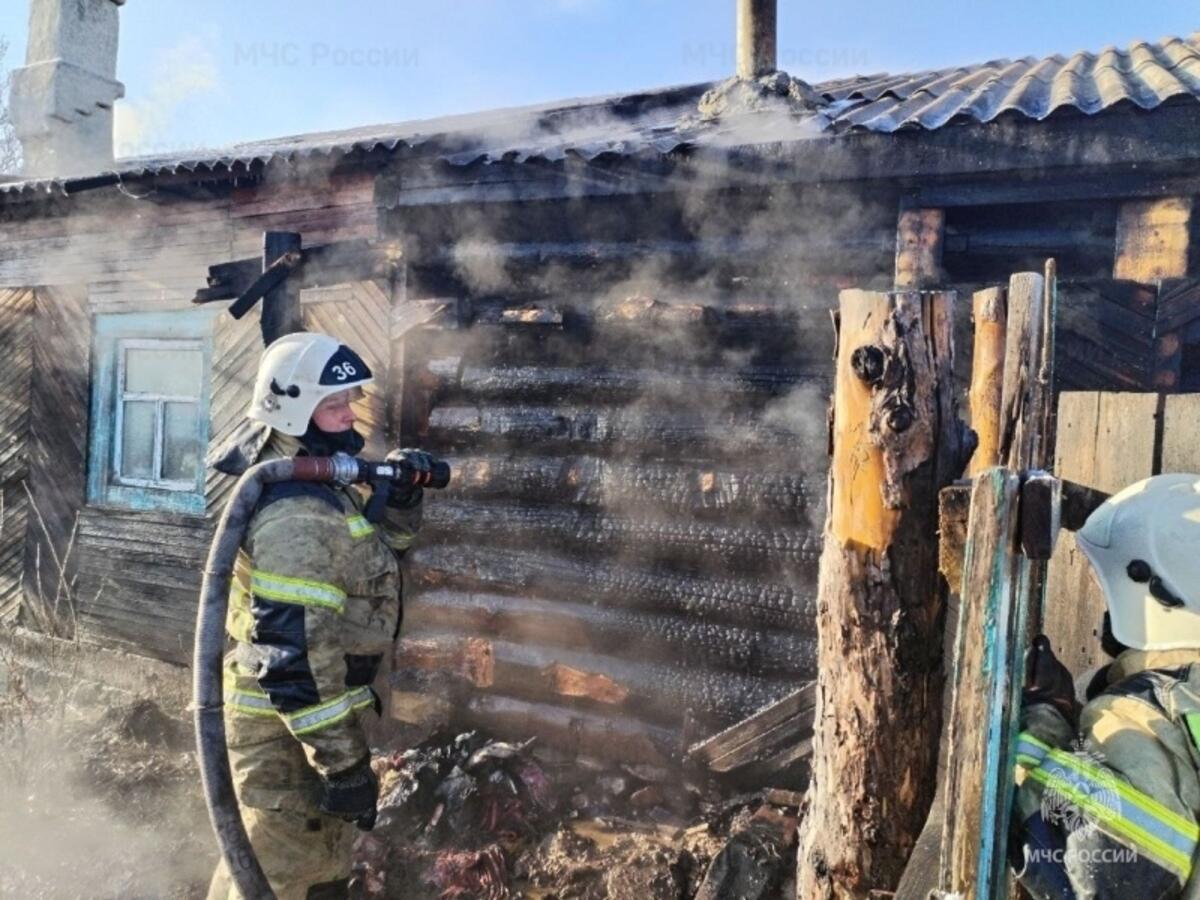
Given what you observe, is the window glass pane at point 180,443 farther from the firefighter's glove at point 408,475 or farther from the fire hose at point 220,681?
the fire hose at point 220,681

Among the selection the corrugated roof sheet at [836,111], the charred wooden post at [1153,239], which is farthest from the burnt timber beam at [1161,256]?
the corrugated roof sheet at [836,111]

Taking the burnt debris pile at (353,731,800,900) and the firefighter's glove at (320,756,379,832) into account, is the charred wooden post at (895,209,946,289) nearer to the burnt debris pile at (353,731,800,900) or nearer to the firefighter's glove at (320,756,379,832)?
the burnt debris pile at (353,731,800,900)

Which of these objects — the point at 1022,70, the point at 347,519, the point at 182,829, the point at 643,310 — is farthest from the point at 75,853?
the point at 1022,70

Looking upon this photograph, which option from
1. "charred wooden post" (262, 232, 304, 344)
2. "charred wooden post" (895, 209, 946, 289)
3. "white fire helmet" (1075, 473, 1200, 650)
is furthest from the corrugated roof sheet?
"white fire helmet" (1075, 473, 1200, 650)

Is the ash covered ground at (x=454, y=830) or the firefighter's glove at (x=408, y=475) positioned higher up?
the firefighter's glove at (x=408, y=475)

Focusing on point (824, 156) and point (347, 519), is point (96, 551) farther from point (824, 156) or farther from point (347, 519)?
point (824, 156)

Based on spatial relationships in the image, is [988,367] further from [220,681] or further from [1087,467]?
[220,681]

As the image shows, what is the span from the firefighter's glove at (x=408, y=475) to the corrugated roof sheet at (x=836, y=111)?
216 centimetres

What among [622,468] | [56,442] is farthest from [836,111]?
[56,442]

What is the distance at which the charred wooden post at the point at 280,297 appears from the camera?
6035 mm

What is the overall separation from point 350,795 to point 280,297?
4.28 metres

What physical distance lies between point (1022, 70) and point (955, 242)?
8.21 ft

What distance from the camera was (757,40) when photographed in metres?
6.38

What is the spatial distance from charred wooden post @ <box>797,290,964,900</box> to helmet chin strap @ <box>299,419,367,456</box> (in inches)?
80.5
